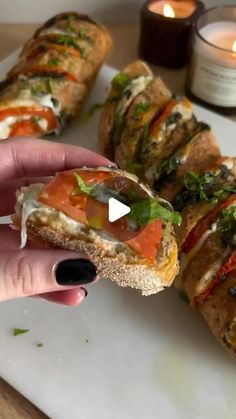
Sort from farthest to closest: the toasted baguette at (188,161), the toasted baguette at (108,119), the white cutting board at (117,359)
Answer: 1. the toasted baguette at (108,119)
2. the toasted baguette at (188,161)
3. the white cutting board at (117,359)

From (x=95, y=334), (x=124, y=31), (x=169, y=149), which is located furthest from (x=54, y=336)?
(x=124, y=31)

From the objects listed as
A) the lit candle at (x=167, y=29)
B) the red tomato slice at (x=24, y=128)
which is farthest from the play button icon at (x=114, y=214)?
the lit candle at (x=167, y=29)

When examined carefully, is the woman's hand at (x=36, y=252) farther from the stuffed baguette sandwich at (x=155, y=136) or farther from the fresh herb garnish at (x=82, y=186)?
the stuffed baguette sandwich at (x=155, y=136)

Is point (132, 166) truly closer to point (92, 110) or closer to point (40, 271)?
point (92, 110)

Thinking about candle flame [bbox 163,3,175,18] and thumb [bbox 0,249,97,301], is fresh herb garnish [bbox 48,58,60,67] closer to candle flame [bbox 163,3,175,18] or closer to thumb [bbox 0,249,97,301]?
candle flame [bbox 163,3,175,18]

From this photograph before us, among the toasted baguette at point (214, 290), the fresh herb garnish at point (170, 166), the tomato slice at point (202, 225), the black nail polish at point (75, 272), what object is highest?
the black nail polish at point (75, 272)

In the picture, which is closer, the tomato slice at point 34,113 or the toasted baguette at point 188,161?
the toasted baguette at point 188,161

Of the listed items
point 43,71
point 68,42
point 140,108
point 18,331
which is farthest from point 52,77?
point 18,331
